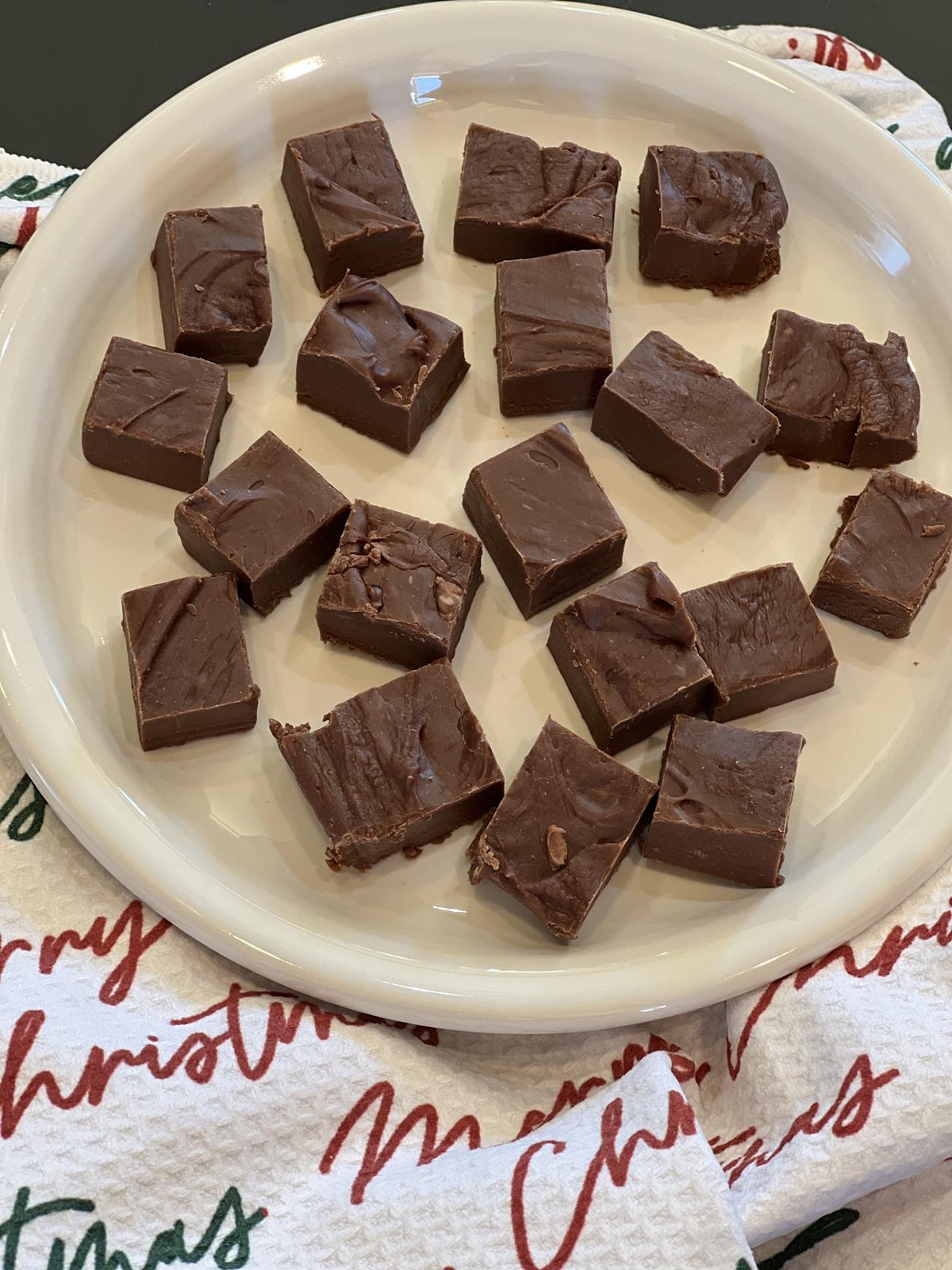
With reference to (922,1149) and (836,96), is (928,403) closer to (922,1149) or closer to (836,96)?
(836,96)

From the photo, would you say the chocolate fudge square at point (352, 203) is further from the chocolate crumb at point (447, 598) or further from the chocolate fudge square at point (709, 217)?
the chocolate crumb at point (447, 598)

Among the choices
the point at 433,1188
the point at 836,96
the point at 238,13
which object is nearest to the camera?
the point at 433,1188

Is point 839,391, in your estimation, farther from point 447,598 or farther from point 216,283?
point 216,283

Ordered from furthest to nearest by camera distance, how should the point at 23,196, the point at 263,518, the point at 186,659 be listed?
1. the point at 23,196
2. the point at 263,518
3. the point at 186,659

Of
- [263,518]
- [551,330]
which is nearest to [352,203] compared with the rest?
[551,330]

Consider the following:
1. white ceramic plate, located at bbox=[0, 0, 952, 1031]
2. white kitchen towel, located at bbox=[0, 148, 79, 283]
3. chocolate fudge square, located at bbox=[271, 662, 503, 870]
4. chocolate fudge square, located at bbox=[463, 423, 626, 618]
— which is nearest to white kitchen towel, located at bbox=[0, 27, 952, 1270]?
white ceramic plate, located at bbox=[0, 0, 952, 1031]

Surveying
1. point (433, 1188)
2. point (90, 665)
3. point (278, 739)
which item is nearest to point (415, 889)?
point (278, 739)

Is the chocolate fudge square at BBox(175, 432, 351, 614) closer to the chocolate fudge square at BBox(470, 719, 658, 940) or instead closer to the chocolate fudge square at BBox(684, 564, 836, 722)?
the chocolate fudge square at BBox(470, 719, 658, 940)

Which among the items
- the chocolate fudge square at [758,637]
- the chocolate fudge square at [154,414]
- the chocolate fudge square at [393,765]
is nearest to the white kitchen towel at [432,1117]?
the chocolate fudge square at [393,765]
